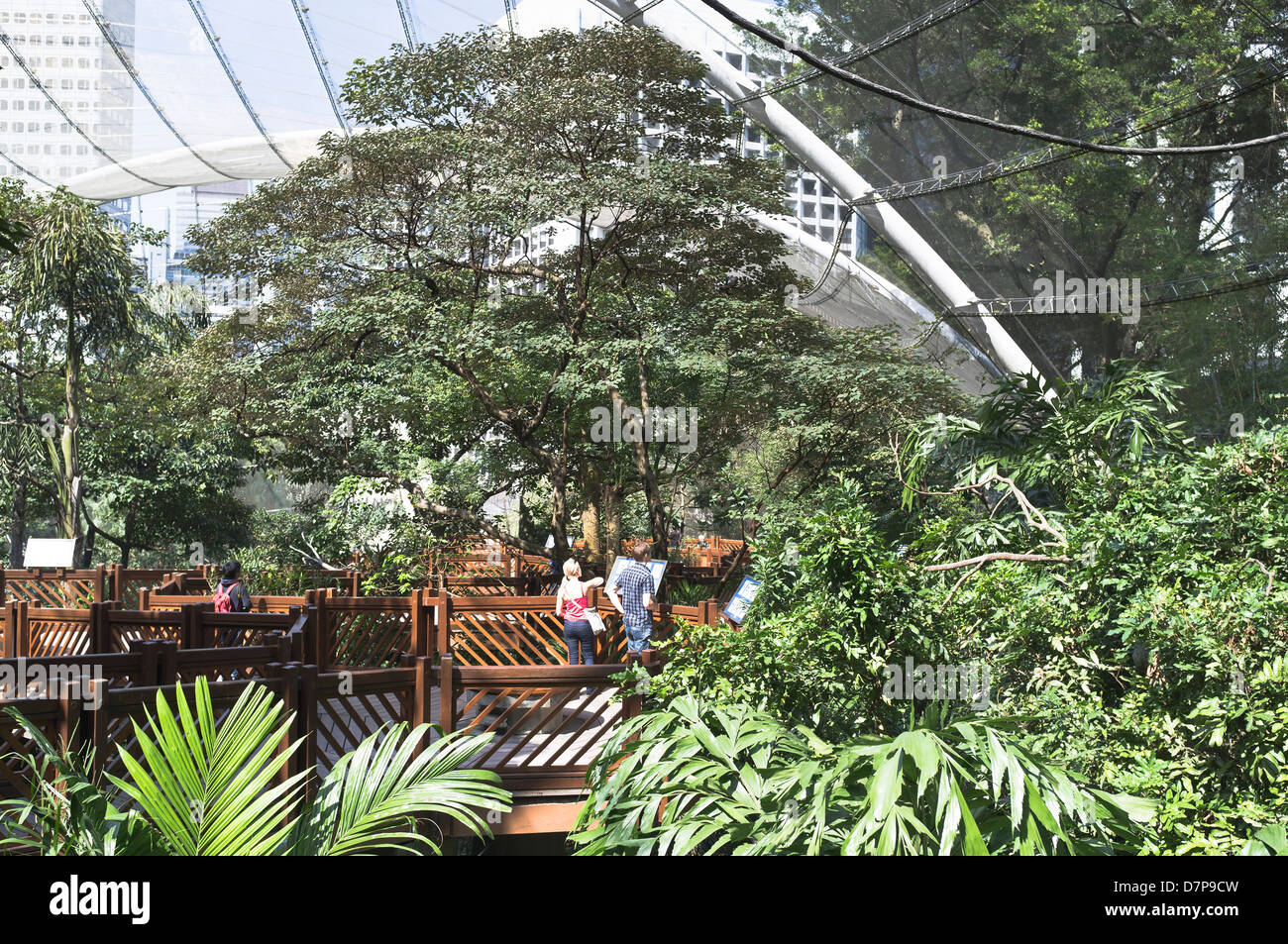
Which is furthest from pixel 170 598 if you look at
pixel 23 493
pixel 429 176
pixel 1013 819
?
pixel 23 493

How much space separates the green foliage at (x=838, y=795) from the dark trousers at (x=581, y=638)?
5426mm

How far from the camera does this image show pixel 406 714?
6.90 meters

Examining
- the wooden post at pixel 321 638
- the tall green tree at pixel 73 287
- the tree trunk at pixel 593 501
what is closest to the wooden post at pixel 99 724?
the wooden post at pixel 321 638

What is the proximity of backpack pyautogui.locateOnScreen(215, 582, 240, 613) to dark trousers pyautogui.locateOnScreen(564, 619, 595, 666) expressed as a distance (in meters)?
3.52

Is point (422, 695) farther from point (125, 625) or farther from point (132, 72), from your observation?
point (132, 72)

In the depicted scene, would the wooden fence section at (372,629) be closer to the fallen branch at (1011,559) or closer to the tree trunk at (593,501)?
the fallen branch at (1011,559)
